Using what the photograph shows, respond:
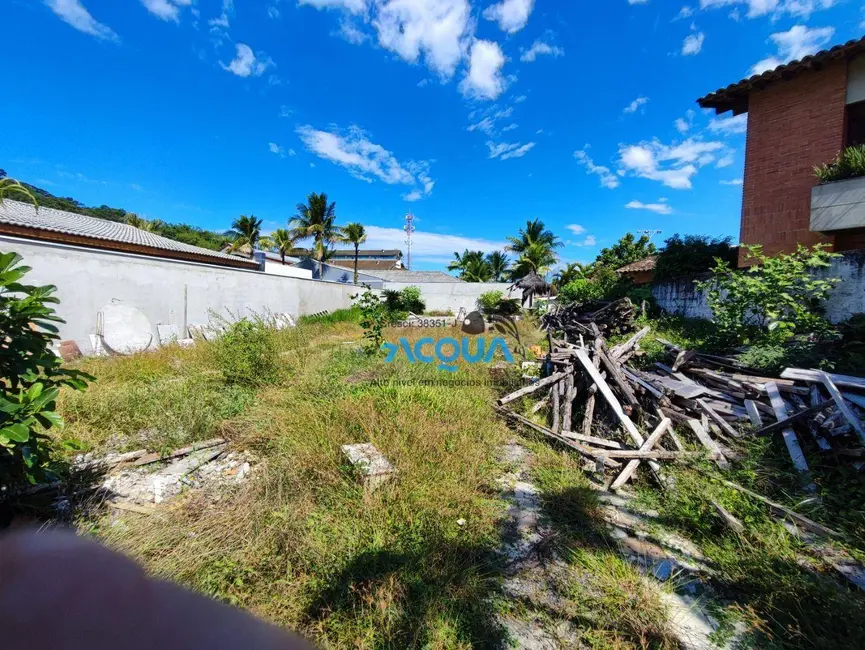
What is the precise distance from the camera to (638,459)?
331 centimetres

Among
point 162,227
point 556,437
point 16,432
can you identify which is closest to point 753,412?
point 556,437

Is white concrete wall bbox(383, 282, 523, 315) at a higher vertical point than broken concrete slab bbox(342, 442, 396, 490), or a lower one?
higher

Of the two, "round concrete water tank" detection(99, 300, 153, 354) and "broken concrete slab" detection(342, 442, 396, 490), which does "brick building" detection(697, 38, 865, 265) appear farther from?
"round concrete water tank" detection(99, 300, 153, 354)

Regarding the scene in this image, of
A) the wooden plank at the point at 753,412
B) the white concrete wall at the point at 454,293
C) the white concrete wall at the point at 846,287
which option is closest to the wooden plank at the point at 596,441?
the wooden plank at the point at 753,412

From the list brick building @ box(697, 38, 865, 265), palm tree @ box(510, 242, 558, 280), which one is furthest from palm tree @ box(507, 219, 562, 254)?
brick building @ box(697, 38, 865, 265)

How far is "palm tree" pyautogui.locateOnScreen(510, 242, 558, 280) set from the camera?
2327cm

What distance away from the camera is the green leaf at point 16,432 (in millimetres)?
1741

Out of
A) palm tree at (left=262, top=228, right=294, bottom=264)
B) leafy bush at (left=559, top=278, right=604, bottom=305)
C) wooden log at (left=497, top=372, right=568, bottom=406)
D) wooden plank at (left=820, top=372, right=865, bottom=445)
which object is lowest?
wooden log at (left=497, top=372, right=568, bottom=406)

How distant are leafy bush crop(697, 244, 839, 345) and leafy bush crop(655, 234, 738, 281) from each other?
4358mm

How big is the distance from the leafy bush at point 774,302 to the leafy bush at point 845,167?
1.59 m

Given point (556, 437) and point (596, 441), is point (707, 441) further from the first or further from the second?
point (556, 437)

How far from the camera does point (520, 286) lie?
18969 mm

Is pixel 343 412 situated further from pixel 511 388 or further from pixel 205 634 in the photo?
pixel 511 388

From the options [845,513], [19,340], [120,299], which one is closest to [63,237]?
[120,299]
